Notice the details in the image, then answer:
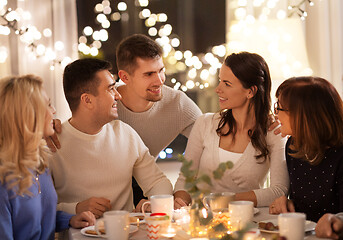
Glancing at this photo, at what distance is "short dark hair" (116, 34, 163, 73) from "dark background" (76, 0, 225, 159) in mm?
1555

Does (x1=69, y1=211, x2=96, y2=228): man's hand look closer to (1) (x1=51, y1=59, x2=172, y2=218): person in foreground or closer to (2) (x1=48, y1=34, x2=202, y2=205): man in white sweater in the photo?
(1) (x1=51, y1=59, x2=172, y2=218): person in foreground

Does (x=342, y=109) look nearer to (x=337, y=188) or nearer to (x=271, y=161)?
(x=337, y=188)

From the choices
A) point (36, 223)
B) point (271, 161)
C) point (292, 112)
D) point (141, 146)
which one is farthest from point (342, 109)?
point (36, 223)

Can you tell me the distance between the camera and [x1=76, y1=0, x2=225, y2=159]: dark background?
440 centimetres

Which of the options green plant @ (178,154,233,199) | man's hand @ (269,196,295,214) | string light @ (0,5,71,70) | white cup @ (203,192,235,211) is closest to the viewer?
green plant @ (178,154,233,199)

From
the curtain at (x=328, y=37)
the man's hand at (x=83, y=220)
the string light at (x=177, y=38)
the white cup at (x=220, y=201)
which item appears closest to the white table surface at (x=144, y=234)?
the man's hand at (x=83, y=220)

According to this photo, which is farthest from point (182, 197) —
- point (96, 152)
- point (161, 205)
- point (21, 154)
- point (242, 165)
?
point (21, 154)

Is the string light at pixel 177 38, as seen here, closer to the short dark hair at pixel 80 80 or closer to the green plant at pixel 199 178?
the short dark hair at pixel 80 80

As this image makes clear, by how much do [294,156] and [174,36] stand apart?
265 cm

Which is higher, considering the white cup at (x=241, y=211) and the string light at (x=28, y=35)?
the string light at (x=28, y=35)

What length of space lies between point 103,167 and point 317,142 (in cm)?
91

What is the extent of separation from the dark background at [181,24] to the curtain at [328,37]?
800 mm

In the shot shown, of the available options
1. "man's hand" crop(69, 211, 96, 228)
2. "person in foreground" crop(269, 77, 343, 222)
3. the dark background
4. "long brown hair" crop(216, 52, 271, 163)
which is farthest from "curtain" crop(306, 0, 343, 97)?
"man's hand" crop(69, 211, 96, 228)

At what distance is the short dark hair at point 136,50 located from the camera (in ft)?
9.01
